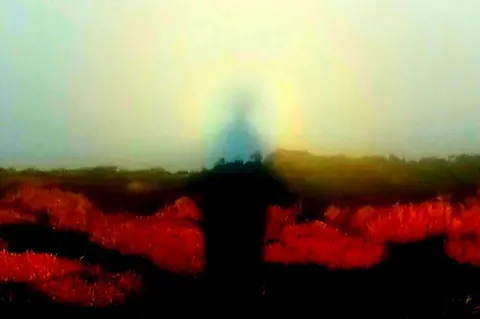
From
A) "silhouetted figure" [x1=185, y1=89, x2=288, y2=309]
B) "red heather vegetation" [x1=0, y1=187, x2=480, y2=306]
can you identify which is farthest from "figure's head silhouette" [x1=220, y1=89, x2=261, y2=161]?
"red heather vegetation" [x1=0, y1=187, x2=480, y2=306]

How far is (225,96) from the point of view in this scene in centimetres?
135

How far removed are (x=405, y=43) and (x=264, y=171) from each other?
363mm

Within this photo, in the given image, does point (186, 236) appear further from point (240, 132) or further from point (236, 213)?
point (240, 132)

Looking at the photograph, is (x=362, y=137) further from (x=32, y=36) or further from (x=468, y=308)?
(x=32, y=36)

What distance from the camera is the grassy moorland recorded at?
4.00 ft

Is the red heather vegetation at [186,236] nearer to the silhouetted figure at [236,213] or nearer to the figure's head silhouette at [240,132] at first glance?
the silhouetted figure at [236,213]

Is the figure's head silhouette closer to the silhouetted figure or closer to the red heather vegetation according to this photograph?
the silhouetted figure

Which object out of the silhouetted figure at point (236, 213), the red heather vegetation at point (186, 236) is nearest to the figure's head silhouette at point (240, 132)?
the silhouetted figure at point (236, 213)

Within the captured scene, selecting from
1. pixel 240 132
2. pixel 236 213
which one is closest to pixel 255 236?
pixel 236 213

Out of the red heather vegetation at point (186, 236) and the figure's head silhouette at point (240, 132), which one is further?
the figure's head silhouette at point (240, 132)

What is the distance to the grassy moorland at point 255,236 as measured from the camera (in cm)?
122

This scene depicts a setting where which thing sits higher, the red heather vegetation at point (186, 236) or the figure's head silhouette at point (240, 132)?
the figure's head silhouette at point (240, 132)

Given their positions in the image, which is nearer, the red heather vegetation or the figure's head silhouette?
the red heather vegetation

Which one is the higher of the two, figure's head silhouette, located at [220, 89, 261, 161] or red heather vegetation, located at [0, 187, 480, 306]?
figure's head silhouette, located at [220, 89, 261, 161]
